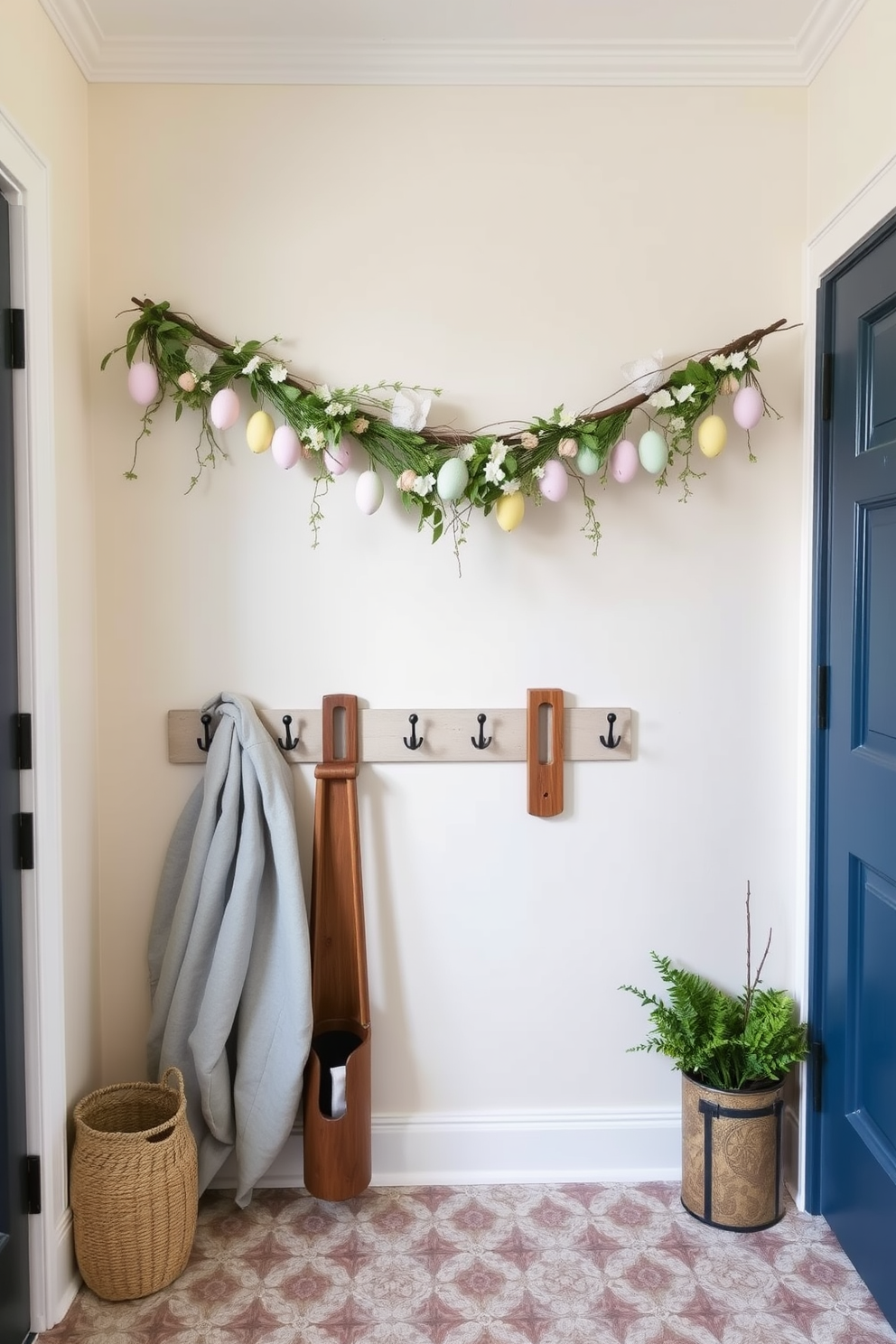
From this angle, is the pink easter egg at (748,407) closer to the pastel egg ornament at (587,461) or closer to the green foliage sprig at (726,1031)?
the pastel egg ornament at (587,461)

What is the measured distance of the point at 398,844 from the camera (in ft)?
6.80

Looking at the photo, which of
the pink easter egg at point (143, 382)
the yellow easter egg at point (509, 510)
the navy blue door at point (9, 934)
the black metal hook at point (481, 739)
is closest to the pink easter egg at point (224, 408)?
the pink easter egg at point (143, 382)

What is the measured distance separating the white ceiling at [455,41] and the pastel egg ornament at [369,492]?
2.74 feet

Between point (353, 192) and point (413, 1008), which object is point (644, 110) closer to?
point (353, 192)

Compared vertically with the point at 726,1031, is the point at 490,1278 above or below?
below

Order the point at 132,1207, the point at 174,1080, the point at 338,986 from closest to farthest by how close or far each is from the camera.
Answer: the point at 132,1207 < the point at 174,1080 < the point at 338,986

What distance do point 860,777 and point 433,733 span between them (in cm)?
86

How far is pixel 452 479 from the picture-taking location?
1.84 metres

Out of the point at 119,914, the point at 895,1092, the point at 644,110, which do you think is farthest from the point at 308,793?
the point at 644,110

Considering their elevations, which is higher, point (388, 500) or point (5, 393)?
point (5, 393)

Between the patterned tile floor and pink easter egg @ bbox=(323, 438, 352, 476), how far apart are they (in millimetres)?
1556

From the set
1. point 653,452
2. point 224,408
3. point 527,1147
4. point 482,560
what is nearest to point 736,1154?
point 527,1147

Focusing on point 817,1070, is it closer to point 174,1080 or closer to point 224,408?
point 174,1080

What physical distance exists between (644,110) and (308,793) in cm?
162
